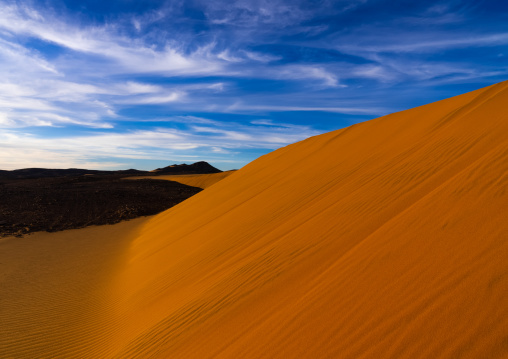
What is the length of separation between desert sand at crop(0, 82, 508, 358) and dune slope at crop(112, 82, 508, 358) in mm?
17

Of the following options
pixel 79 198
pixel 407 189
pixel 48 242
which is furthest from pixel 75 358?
pixel 79 198

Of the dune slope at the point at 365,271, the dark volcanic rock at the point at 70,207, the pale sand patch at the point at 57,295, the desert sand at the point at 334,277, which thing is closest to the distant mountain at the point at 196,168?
the dark volcanic rock at the point at 70,207

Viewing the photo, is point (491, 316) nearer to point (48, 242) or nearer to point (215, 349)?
point (215, 349)

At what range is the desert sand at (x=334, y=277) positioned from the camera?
2518 mm

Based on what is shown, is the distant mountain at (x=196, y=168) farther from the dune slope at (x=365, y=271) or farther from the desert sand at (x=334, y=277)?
the dune slope at (x=365, y=271)

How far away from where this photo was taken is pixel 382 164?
6703 millimetres

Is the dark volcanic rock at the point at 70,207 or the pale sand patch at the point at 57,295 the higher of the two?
the dark volcanic rock at the point at 70,207

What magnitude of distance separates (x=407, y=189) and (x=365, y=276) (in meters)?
2.32

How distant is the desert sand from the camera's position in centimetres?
252

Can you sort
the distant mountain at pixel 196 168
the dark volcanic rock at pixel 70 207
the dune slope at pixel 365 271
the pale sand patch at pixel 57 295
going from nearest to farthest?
1. the dune slope at pixel 365 271
2. the pale sand patch at pixel 57 295
3. the dark volcanic rock at pixel 70 207
4. the distant mountain at pixel 196 168

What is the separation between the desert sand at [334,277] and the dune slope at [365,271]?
0.02m

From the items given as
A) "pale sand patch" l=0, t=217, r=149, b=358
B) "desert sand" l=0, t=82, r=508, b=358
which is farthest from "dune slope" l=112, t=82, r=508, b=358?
"pale sand patch" l=0, t=217, r=149, b=358

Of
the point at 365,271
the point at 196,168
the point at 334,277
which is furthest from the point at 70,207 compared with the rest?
the point at 196,168

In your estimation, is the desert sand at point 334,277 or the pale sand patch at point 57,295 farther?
the pale sand patch at point 57,295
